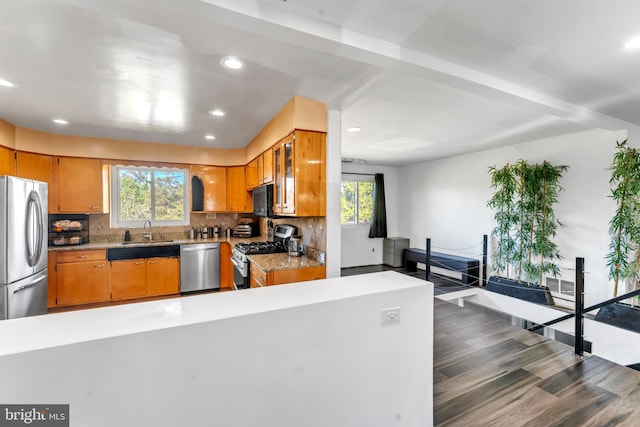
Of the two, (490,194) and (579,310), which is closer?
(579,310)

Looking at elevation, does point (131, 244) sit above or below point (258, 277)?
above

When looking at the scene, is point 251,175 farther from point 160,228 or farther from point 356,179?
point 356,179

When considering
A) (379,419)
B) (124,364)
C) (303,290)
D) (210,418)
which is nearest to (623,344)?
(379,419)

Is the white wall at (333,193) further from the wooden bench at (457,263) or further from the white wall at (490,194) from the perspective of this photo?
the white wall at (490,194)

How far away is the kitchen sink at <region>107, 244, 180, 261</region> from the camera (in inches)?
162

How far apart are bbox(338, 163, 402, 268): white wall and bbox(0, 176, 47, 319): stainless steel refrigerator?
5.22m

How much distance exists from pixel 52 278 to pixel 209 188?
2.47 meters

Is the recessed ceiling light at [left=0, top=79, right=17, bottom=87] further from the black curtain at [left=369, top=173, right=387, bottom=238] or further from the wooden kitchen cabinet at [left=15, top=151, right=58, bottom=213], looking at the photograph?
the black curtain at [left=369, top=173, right=387, bottom=238]

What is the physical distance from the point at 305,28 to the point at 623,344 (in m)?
4.86

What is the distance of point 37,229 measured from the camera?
316cm

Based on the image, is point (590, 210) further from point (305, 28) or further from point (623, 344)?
point (305, 28)

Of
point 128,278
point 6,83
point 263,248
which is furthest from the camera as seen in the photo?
point 128,278

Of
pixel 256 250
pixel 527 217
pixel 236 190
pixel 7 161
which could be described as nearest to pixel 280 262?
pixel 256 250

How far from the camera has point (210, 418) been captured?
3.50 ft
